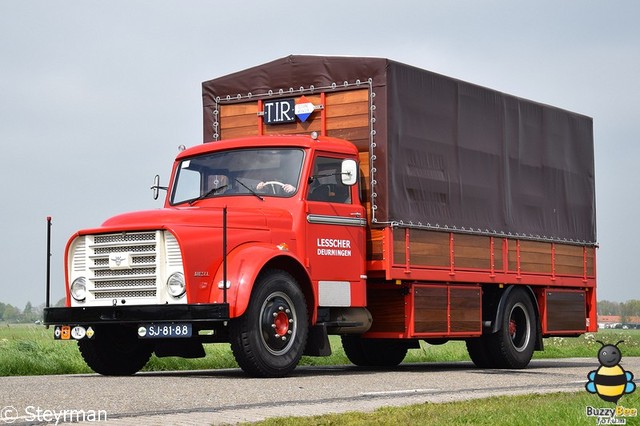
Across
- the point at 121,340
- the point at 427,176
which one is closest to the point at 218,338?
the point at 121,340

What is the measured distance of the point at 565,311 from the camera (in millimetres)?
20109

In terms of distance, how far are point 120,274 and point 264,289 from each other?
5.74 feet

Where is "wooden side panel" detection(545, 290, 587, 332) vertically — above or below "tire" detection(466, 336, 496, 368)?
above

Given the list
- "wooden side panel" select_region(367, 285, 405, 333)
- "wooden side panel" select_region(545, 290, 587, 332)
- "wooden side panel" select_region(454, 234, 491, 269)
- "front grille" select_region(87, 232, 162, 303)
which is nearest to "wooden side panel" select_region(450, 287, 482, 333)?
"wooden side panel" select_region(454, 234, 491, 269)

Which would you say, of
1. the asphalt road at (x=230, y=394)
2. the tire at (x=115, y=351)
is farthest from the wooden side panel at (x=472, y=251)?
the tire at (x=115, y=351)

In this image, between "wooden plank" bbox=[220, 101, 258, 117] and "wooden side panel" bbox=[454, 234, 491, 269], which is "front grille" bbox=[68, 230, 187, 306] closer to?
"wooden plank" bbox=[220, 101, 258, 117]

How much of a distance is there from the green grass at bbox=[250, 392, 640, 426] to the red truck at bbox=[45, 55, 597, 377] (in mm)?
4017

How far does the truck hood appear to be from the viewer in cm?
1380

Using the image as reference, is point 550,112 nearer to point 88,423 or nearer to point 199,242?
point 199,242

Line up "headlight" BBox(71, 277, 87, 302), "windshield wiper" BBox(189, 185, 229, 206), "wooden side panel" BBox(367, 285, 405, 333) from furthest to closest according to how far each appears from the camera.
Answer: "wooden side panel" BBox(367, 285, 405, 333) → "windshield wiper" BBox(189, 185, 229, 206) → "headlight" BBox(71, 277, 87, 302)

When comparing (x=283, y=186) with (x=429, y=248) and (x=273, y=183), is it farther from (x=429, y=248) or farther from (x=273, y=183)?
(x=429, y=248)

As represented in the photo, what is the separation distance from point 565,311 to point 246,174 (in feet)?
24.2

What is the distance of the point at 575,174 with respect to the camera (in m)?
21.1

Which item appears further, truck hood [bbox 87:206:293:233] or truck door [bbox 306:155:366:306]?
truck door [bbox 306:155:366:306]
